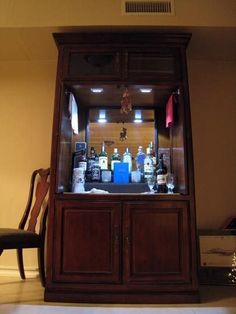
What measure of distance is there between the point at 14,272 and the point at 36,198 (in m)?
0.73

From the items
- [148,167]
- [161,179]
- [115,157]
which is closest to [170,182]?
[161,179]

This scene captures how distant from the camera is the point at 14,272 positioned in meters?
2.74

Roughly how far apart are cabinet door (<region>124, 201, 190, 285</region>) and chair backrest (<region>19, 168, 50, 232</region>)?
986mm

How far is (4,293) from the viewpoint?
2.21m

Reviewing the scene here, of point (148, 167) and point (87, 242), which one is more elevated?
point (148, 167)

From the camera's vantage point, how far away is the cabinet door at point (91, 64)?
92.1 inches

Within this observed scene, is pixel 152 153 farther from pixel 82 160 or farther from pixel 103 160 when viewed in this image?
pixel 82 160

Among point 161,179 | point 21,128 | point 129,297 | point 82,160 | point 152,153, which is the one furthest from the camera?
point 21,128

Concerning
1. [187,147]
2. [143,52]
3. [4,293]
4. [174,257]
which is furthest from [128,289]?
[143,52]

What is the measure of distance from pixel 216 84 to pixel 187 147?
1112 millimetres

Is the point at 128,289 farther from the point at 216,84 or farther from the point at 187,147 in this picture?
the point at 216,84

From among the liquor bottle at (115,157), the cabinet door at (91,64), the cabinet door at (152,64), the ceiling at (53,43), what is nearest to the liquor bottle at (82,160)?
the liquor bottle at (115,157)

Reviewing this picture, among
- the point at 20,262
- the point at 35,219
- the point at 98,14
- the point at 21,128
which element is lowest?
the point at 20,262

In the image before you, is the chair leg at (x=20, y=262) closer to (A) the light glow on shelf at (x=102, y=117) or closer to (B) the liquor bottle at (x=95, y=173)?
(B) the liquor bottle at (x=95, y=173)
